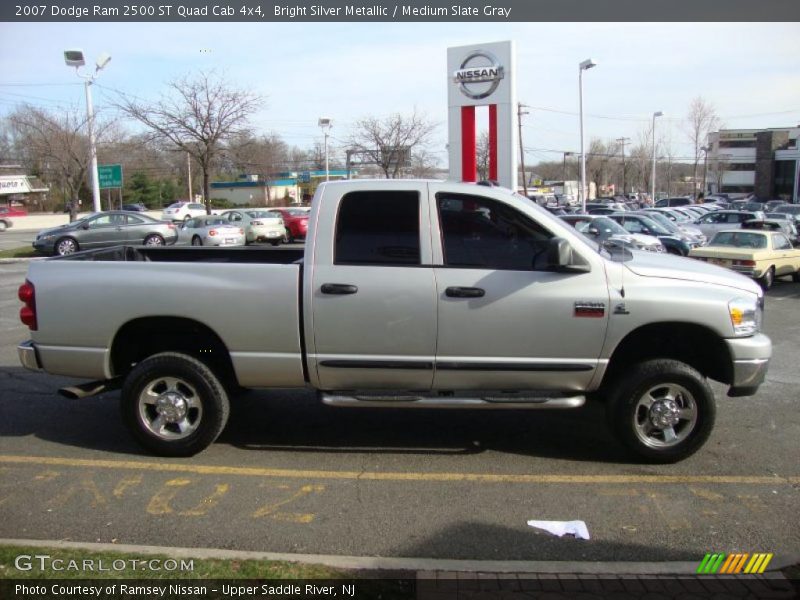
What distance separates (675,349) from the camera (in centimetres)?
508

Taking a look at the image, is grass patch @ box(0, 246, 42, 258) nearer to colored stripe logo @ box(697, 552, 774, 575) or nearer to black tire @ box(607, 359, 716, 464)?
black tire @ box(607, 359, 716, 464)

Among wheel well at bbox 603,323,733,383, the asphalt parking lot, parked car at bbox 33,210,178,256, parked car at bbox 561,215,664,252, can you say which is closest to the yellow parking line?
the asphalt parking lot

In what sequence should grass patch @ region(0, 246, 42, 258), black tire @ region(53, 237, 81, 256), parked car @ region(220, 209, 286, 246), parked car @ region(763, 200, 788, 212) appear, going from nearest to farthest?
black tire @ region(53, 237, 81, 256) < grass patch @ region(0, 246, 42, 258) < parked car @ region(220, 209, 286, 246) < parked car @ region(763, 200, 788, 212)

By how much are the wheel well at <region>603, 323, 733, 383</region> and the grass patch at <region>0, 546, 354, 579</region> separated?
2.74 m

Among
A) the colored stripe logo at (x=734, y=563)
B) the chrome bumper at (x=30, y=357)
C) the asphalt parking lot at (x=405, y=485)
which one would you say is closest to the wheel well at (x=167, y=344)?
the chrome bumper at (x=30, y=357)

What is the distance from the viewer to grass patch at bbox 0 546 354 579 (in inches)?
127

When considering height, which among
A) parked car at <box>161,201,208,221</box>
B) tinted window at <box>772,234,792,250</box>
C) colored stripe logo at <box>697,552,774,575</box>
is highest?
parked car at <box>161,201,208,221</box>

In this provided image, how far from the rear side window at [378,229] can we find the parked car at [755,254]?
12706 mm

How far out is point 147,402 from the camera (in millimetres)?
4941

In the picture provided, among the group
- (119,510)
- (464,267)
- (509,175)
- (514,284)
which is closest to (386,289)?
(464,267)

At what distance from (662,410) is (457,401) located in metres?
1.48

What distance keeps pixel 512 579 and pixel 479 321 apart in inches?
71.3

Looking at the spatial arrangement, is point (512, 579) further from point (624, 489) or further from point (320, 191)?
point (320, 191)

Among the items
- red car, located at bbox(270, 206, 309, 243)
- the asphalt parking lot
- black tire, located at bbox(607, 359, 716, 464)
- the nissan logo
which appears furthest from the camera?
red car, located at bbox(270, 206, 309, 243)
